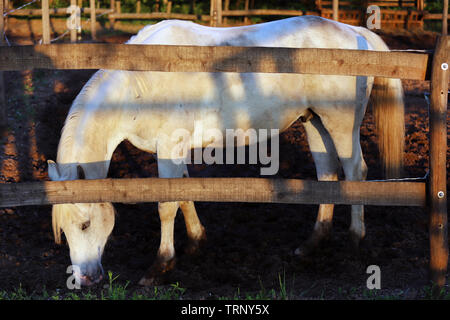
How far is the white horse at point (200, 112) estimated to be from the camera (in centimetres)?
380

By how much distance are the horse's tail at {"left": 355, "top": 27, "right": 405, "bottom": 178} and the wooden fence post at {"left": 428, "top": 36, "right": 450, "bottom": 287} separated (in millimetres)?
1030

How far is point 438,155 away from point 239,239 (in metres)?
2.05

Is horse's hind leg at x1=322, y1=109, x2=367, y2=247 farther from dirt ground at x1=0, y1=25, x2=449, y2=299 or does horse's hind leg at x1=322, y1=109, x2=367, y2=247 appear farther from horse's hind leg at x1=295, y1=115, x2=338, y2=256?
horse's hind leg at x1=295, y1=115, x2=338, y2=256

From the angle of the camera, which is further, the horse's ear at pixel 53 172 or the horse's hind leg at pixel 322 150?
the horse's hind leg at pixel 322 150

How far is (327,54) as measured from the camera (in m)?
3.19

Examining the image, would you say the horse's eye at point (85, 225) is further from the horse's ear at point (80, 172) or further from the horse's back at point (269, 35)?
the horse's back at point (269, 35)

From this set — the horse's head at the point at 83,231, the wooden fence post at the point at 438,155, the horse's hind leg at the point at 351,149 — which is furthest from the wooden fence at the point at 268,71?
the horse's hind leg at the point at 351,149

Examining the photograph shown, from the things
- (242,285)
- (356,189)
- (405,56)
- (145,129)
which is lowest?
(242,285)

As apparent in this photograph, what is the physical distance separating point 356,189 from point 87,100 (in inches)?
72.5

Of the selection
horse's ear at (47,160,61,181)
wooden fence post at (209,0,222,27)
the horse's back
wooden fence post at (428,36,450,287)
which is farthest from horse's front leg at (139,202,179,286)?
wooden fence post at (209,0,222,27)

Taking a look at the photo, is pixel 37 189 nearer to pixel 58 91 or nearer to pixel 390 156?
pixel 390 156

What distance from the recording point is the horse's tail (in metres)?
4.37

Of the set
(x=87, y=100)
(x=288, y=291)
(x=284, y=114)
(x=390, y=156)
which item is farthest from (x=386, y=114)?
(x=87, y=100)

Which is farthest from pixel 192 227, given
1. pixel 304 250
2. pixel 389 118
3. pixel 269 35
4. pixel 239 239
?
pixel 389 118
